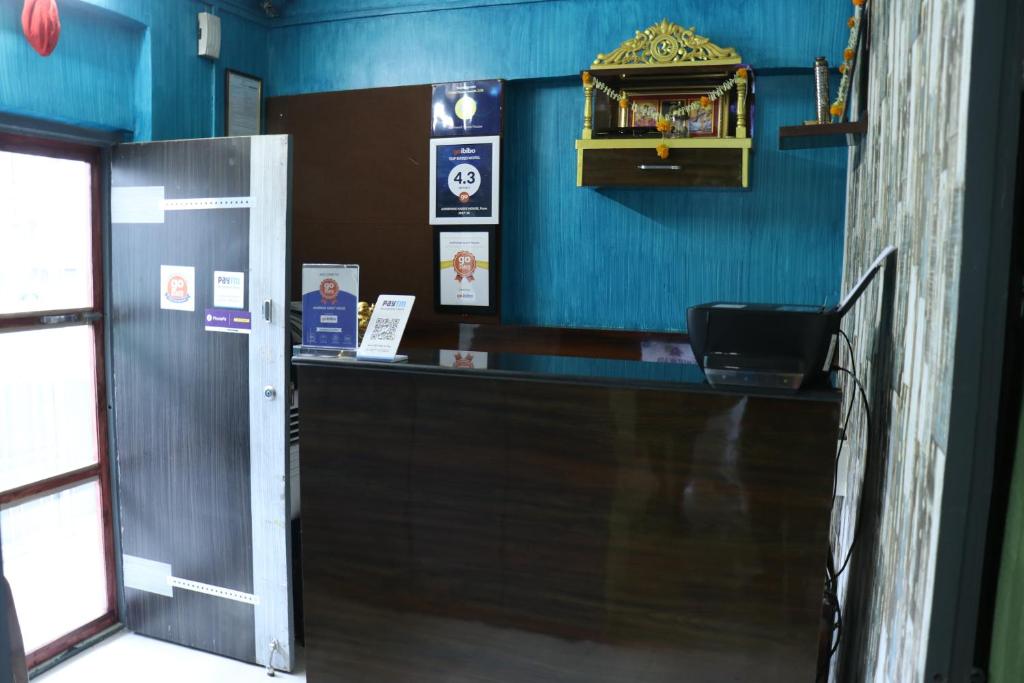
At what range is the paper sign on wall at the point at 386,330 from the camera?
2055 millimetres

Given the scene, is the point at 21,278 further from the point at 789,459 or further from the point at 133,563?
the point at 789,459

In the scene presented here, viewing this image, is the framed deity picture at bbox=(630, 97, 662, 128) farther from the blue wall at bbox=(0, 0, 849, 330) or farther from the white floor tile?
the white floor tile

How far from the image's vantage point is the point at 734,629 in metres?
1.74

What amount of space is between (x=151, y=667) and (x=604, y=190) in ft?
8.79

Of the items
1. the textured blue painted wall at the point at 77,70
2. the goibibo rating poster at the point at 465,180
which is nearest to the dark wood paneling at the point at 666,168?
the goibibo rating poster at the point at 465,180

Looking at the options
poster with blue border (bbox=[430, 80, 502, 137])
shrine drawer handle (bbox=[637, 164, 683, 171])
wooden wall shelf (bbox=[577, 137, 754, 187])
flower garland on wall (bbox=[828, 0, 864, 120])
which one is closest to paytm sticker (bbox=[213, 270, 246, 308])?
poster with blue border (bbox=[430, 80, 502, 137])

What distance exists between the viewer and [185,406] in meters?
3.01

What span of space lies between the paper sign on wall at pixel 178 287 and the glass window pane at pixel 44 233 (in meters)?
0.37

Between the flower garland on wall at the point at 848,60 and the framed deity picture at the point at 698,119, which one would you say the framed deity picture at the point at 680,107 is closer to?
the framed deity picture at the point at 698,119

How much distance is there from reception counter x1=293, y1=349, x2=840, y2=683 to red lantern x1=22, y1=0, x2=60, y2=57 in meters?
1.60

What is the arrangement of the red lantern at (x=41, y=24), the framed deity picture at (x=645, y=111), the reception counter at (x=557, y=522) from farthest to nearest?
the framed deity picture at (x=645, y=111), the red lantern at (x=41, y=24), the reception counter at (x=557, y=522)

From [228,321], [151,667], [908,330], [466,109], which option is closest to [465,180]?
[466,109]

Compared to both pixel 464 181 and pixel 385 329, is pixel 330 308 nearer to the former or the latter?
pixel 385 329

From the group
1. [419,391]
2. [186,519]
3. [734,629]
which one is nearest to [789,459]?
[734,629]
